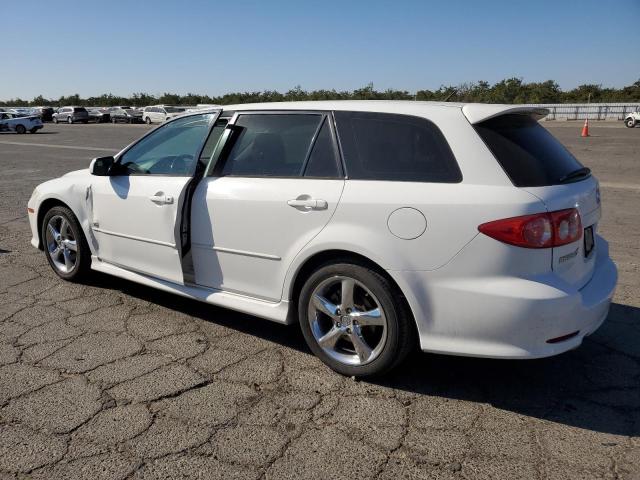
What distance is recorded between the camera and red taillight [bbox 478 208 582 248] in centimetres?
280

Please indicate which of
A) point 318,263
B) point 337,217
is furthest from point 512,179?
point 318,263

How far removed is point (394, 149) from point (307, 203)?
60 cm

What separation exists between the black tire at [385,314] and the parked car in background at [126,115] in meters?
51.5

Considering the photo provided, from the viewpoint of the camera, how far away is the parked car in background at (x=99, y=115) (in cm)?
5416

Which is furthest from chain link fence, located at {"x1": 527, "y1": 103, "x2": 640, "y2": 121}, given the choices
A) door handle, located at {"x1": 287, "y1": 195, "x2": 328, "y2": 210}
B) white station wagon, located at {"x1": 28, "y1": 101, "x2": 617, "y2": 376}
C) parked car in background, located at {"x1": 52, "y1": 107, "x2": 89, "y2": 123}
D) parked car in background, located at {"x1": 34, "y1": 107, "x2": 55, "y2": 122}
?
parked car in background, located at {"x1": 34, "y1": 107, "x2": 55, "y2": 122}

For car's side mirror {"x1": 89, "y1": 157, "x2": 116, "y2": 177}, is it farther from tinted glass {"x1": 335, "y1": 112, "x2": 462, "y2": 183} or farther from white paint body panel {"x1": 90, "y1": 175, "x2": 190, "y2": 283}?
tinted glass {"x1": 335, "y1": 112, "x2": 462, "y2": 183}

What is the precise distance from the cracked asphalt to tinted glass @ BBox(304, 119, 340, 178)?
1.20 metres

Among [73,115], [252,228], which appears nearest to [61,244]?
[252,228]

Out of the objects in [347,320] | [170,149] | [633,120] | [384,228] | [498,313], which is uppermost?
[170,149]

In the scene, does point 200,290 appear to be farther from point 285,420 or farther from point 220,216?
point 285,420

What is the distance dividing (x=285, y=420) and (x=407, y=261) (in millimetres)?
1043

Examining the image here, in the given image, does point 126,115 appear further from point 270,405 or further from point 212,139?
point 270,405

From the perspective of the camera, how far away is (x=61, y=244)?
5148 millimetres

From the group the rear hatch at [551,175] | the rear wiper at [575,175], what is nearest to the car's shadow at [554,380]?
the rear hatch at [551,175]
